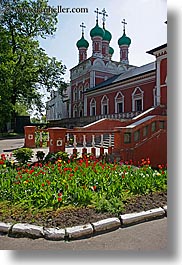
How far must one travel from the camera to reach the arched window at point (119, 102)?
14.1 meters

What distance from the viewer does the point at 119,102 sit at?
46.9 feet

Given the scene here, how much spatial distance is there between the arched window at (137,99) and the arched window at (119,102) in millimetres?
947

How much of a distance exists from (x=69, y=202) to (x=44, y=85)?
8613 mm

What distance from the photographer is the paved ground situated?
2.10 metres

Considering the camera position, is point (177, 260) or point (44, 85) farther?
point (44, 85)

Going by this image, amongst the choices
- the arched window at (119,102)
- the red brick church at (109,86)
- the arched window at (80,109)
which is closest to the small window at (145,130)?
the red brick church at (109,86)

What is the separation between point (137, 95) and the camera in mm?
12875

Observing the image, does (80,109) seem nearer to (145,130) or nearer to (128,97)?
(128,97)

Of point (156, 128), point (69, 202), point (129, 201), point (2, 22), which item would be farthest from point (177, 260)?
point (2, 22)

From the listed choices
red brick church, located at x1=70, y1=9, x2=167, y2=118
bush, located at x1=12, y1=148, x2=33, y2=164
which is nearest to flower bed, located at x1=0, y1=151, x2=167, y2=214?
bush, located at x1=12, y1=148, x2=33, y2=164

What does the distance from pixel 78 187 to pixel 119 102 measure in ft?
38.7

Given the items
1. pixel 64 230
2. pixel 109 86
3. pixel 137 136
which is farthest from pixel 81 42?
pixel 109 86

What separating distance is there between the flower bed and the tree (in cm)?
226

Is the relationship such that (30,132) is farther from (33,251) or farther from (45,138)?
(33,251)
